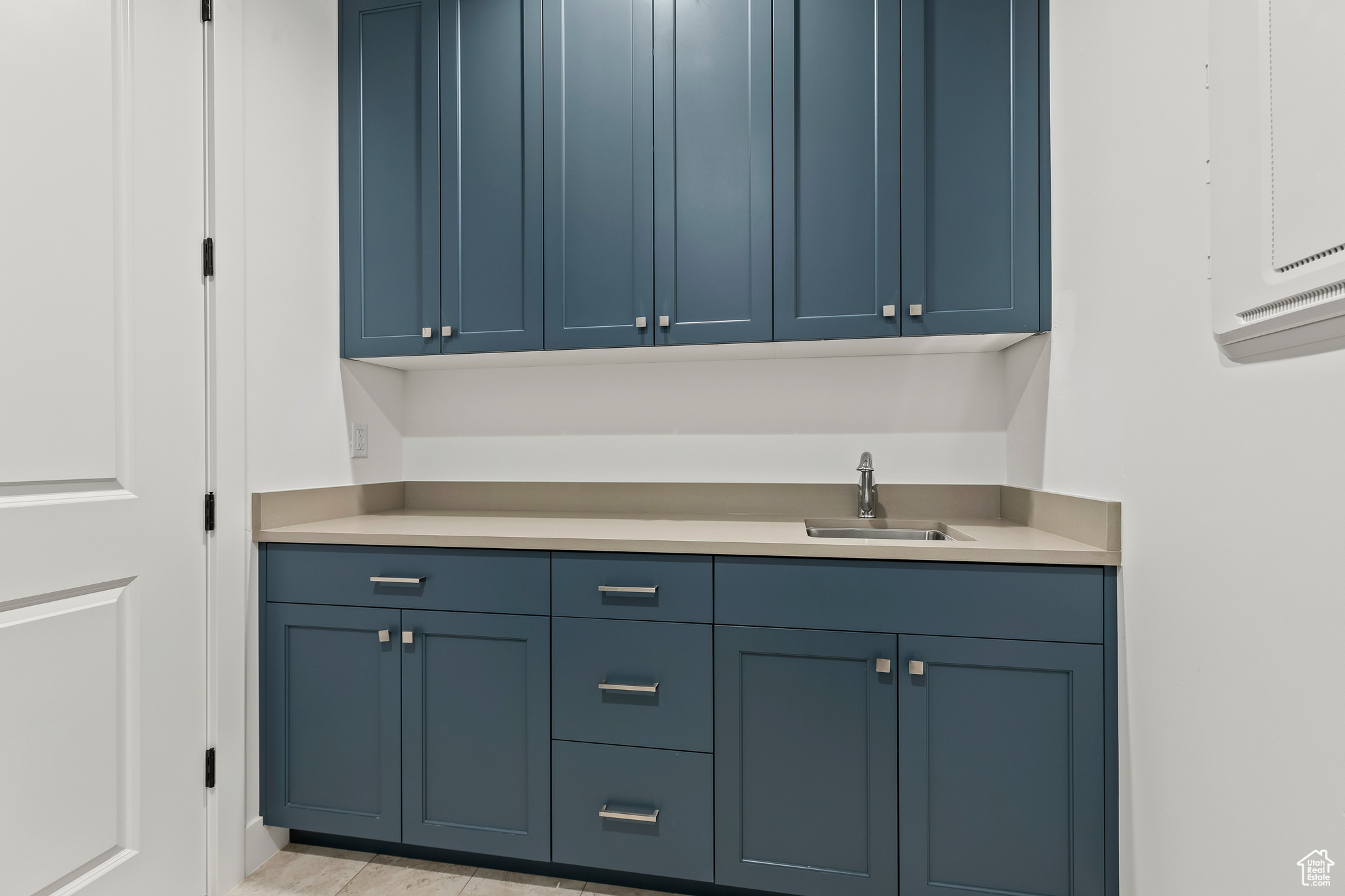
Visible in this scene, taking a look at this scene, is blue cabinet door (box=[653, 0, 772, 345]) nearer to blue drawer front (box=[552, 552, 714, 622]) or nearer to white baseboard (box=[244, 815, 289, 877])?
blue drawer front (box=[552, 552, 714, 622])

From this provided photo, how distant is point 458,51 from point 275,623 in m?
1.74

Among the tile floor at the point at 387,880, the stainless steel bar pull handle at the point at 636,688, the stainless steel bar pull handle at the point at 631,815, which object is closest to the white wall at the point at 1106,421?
the tile floor at the point at 387,880

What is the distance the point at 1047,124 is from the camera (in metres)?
1.57

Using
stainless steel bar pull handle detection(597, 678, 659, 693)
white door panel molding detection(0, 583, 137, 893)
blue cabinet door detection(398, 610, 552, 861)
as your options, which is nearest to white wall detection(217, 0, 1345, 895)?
white door panel molding detection(0, 583, 137, 893)

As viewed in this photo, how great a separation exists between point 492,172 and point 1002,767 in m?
2.05

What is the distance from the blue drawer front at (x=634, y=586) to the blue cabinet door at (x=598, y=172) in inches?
25.4

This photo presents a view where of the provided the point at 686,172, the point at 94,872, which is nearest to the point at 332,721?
the point at 94,872

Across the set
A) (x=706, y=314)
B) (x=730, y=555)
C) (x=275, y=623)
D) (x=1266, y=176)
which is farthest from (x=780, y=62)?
(x=275, y=623)

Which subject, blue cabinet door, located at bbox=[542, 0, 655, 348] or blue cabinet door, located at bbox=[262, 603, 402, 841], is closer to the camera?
blue cabinet door, located at bbox=[262, 603, 402, 841]

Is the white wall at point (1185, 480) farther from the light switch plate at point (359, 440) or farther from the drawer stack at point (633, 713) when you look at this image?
the light switch plate at point (359, 440)

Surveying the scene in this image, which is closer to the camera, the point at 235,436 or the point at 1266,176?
the point at 1266,176

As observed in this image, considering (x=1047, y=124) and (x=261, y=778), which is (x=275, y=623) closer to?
(x=261, y=778)

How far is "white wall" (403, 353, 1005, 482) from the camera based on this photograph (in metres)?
1.94

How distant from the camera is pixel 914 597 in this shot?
1386mm
